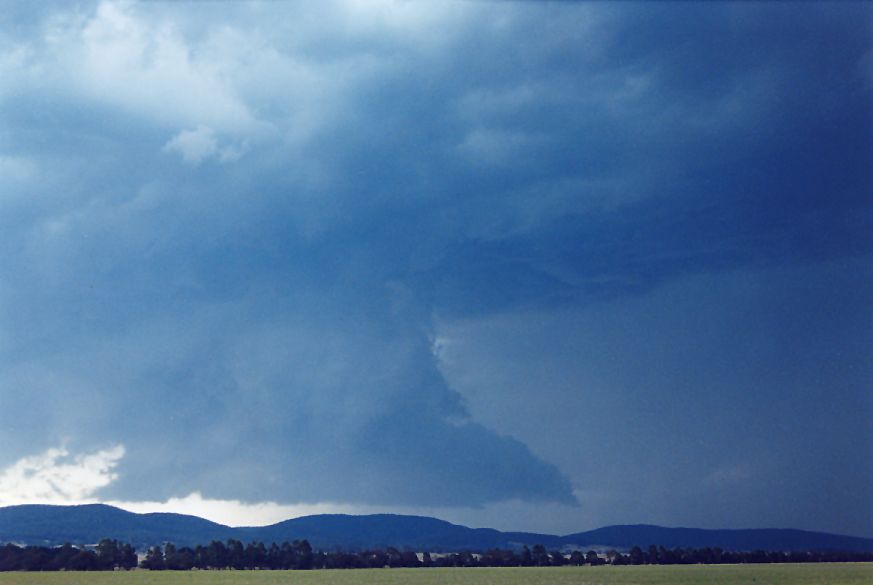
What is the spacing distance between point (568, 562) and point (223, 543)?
78.2 m

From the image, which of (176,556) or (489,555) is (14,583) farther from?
(489,555)

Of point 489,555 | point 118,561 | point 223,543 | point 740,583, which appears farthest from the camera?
point 489,555

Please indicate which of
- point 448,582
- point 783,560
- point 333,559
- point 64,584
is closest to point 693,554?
point 783,560

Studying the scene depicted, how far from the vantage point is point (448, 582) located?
9544cm

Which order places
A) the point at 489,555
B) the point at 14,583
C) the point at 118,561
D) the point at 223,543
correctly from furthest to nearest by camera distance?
the point at 489,555
the point at 223,543
the point at 118,561
the point at 14,583

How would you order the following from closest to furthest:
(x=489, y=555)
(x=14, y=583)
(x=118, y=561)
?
(x=14, y=583), (x=118, y=561), (x=489, y=555)

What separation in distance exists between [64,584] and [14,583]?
12093 millimetres

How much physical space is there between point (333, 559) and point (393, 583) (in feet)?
257

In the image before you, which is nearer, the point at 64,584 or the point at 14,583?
the point at 64,584

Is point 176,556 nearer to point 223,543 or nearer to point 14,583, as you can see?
point 223,543

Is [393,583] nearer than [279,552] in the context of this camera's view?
Yes

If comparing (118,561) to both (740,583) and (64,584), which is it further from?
(740,583)

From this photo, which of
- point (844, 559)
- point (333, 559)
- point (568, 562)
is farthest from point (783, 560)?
point (333, 559)

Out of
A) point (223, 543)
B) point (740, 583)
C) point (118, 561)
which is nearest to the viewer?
point (740, 583)
